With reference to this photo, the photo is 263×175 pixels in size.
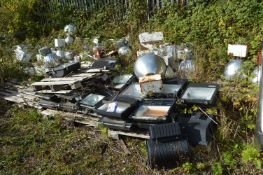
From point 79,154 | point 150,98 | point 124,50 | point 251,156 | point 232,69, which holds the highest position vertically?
point 124,50

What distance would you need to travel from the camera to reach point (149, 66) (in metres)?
5.96

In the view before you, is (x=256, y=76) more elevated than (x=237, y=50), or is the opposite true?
(x=237, y=50)

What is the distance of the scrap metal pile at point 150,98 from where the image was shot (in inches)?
178

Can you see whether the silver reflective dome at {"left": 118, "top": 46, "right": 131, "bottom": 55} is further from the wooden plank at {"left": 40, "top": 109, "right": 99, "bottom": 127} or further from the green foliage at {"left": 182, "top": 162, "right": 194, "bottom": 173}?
the green foliage at {"left": 182, "top": 162, "right": 194, "bottom": 173}

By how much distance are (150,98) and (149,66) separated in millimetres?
727

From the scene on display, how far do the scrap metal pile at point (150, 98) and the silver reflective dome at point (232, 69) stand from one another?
591mm

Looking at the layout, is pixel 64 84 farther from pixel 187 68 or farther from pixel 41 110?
pixel 187 68

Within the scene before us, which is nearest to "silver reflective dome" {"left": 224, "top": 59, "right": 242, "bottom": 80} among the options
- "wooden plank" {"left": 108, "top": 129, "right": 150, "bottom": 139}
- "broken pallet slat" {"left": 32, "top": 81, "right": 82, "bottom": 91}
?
"wooden plank" {"left": 108, "top": 129, "right": 150, "bottom": 139}

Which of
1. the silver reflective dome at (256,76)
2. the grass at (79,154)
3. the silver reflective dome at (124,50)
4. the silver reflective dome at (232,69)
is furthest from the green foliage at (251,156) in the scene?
the silver reflective dome at (124,50)

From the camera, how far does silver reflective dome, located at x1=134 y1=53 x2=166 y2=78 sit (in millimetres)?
5930

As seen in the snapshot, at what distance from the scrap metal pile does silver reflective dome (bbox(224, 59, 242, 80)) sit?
1.94ft

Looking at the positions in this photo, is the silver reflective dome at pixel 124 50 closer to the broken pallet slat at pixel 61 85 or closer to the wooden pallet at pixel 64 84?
the wooden pallet at pixel 64 84

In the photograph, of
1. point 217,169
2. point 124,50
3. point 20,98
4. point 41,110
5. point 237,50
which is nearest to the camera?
point 217,169

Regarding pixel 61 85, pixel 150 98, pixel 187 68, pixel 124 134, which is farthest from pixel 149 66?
pixel 61 85
